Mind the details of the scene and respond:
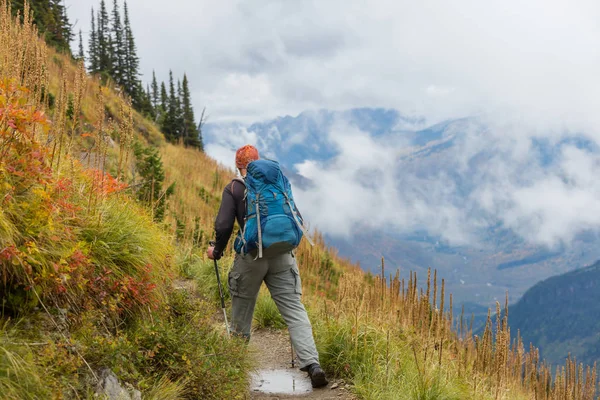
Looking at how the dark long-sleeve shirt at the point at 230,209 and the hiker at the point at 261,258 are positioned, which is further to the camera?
the dark long-sleeve shirt at the point at 230,209

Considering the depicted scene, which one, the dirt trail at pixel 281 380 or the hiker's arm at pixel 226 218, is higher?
the hiker's arm at pixel 226 218

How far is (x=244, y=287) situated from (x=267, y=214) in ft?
2.70

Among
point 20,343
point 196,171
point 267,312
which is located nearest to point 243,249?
point 20,343

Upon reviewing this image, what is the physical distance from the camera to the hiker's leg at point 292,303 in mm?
4980

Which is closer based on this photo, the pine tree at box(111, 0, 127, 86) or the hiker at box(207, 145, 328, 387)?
the hiker at box(207, 145, 328, 387)

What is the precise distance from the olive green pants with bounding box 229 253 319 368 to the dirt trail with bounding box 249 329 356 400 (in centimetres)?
29

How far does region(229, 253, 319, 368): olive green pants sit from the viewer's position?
4934 mm

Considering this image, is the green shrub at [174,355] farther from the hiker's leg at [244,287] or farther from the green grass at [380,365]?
the green grass at [380,365]

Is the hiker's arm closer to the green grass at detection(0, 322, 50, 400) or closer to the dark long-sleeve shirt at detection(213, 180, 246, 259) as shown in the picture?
the dark long-sleeve shirt at detection(213, 180, 246, 259)

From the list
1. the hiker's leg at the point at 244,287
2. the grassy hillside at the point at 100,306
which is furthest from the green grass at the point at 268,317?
the hiker's leg at the point at 244,287

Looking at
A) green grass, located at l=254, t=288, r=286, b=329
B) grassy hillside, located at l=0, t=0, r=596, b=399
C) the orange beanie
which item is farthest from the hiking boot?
green grass, located at l=254, t=288, r=286, b=329

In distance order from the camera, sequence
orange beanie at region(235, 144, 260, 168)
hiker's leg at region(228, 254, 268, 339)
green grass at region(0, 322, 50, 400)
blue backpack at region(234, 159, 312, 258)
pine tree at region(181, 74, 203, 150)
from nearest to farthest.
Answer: green grass at region(0, 322, 50, 400), blue backpack at region(234, 159, 312, 258), hiker's leg at region(228, 254, 268, 339), orange beanie at region(235, 144, 260, 168), pine tree at region(181, 74, 203, 150)

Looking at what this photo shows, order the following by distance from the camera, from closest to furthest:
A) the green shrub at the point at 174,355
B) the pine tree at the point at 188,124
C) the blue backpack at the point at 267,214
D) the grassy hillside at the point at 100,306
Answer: the grassy hillside at the point at 100,306 < the green shrub at the point at 174,355 < the blue backpack at the point at 267,214 < the pine tree at the point at 188,124

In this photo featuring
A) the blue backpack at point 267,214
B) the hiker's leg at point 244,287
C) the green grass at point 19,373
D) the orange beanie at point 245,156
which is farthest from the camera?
the orange beanie at point 245,156
